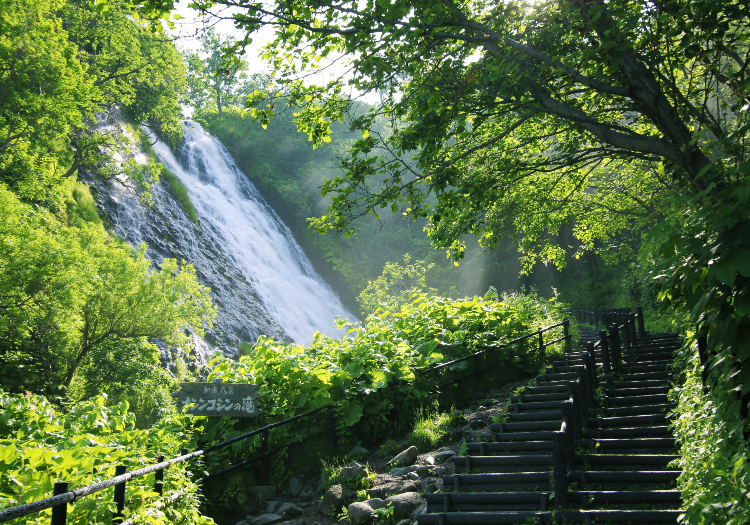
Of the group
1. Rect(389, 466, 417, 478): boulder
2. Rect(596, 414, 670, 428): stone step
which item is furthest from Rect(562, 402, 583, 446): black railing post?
Rect(389, 466, 417, 478): boulder

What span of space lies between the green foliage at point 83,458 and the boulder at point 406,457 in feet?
9.04

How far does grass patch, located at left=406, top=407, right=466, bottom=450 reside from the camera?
7.36 meters

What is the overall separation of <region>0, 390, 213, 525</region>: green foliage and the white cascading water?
854 inches

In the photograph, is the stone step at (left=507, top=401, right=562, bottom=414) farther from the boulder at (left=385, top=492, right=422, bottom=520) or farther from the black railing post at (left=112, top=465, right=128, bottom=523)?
the black railing post at (left=112, top=465, right=128, bottom=523)

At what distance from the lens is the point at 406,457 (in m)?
6.82

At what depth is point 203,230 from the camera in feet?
85.3

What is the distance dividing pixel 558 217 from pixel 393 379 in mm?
7921

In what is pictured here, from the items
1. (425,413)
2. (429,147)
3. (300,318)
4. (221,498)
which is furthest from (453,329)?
(300,318)

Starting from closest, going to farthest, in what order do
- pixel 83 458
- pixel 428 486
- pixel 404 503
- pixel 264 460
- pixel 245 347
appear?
pixel 83 458, pixel 404 503, pixel 428 486, pixel 264 460, pixel 245 347

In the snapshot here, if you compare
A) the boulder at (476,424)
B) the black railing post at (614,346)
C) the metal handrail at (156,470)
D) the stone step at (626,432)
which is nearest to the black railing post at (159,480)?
the metal handrail at (156,470)

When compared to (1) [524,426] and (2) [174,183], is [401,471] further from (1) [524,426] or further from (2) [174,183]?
(2) [174,183]

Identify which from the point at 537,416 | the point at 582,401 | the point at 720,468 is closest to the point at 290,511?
the point at 537,416

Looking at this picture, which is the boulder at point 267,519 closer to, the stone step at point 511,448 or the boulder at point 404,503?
the boulder at point 404,503

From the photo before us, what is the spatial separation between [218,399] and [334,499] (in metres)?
1.89
